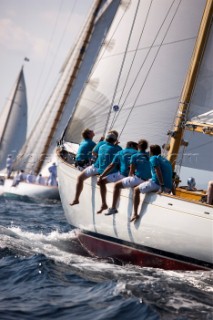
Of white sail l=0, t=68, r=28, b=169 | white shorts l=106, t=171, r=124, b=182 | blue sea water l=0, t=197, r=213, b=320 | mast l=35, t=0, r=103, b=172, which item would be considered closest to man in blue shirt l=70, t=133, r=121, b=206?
white shorts l=106, t=171, r=124, b=182

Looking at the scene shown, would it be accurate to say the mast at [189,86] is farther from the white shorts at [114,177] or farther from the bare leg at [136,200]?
the bare leg at [136,200]

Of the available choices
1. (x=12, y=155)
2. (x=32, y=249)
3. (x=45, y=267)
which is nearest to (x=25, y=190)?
(x=12, y=155)

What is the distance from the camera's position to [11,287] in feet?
35.6

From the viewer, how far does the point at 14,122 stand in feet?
180

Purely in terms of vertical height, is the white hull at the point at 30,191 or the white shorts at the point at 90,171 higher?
the white shorts at the point at 90,171

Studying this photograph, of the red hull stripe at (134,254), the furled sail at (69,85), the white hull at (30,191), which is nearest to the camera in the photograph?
the red hull stripe at (134,254)

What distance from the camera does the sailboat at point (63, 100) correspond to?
39.8 meters

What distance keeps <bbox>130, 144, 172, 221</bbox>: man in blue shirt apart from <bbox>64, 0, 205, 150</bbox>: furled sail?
14.9 feet

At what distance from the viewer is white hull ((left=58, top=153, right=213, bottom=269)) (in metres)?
12.8

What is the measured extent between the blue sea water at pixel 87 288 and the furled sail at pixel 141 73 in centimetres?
402

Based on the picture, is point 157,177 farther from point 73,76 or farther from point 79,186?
point 73,76

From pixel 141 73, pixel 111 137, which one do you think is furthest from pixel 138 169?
pixel 141 73

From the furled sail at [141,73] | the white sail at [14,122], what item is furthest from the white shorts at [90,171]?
the white sail at [14,122]

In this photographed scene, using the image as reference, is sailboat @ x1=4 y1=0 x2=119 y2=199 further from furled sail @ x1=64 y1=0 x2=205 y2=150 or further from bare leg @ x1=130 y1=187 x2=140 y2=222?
bare leg @ x1=130 y1=187 x2=140 y2=222
